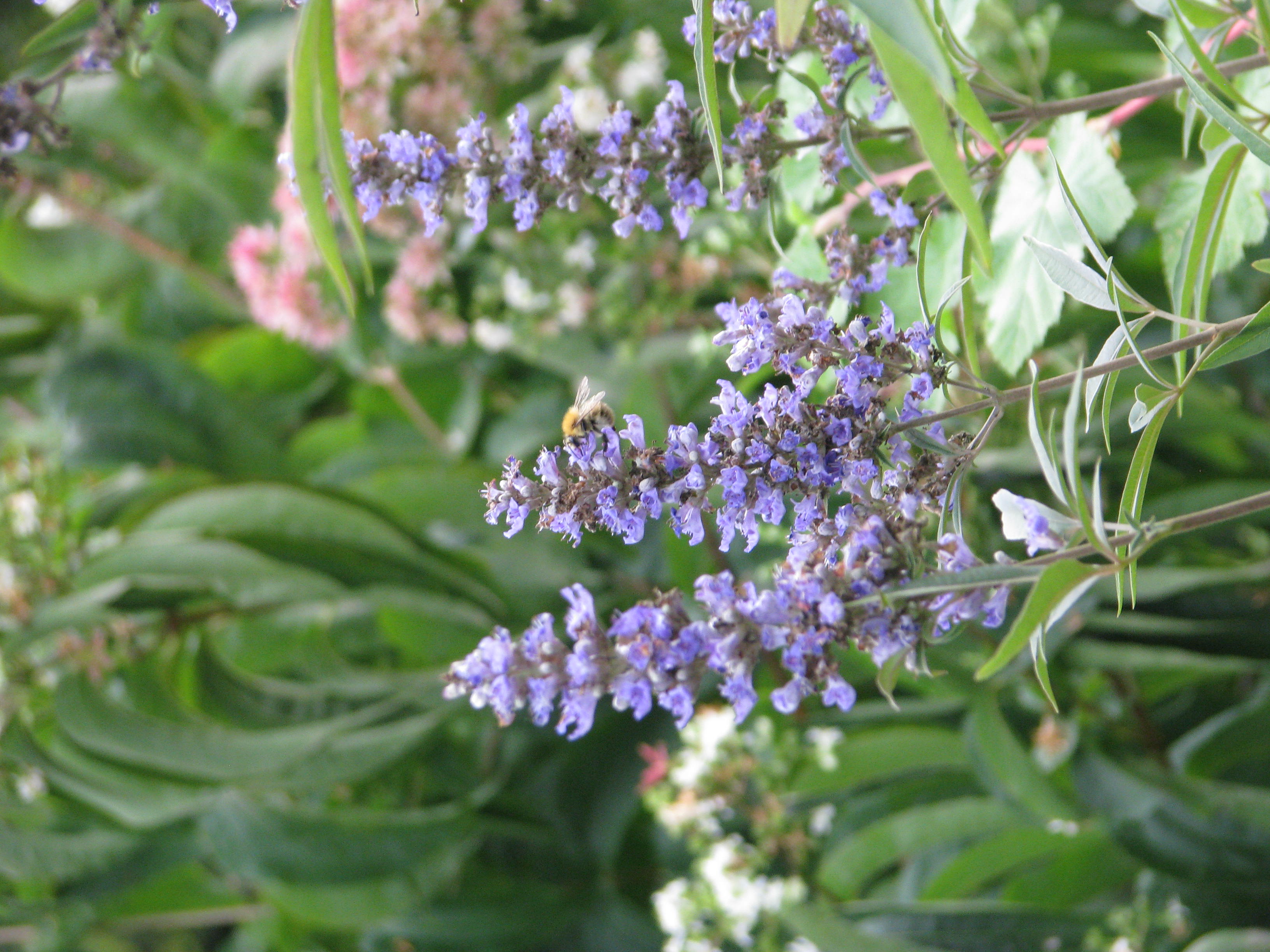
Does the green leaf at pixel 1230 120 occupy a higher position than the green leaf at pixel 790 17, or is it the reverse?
the green leaf at pixel 790 17

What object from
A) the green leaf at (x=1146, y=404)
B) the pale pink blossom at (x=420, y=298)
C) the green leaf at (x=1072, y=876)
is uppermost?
the pale pink blossom at (x=420, y=298)

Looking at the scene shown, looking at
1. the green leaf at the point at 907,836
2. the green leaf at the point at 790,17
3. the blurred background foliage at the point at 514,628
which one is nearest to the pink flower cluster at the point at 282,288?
the blurred background foliage at the point at 514,628

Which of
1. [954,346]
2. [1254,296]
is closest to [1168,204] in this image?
[954,346]

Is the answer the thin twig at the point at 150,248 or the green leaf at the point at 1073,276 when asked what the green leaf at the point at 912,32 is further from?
the thin twig at the point at 150,248

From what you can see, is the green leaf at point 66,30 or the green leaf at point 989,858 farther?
the green leaf at point 989,858

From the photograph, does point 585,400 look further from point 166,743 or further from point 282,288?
point 282,288

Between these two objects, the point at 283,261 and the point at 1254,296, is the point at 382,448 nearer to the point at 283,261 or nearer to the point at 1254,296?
the point at 283,261

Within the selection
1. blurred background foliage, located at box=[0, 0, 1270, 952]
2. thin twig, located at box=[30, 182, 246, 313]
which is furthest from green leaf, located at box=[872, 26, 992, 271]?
thin twig, located at box=[30, 182, 246, 313]
